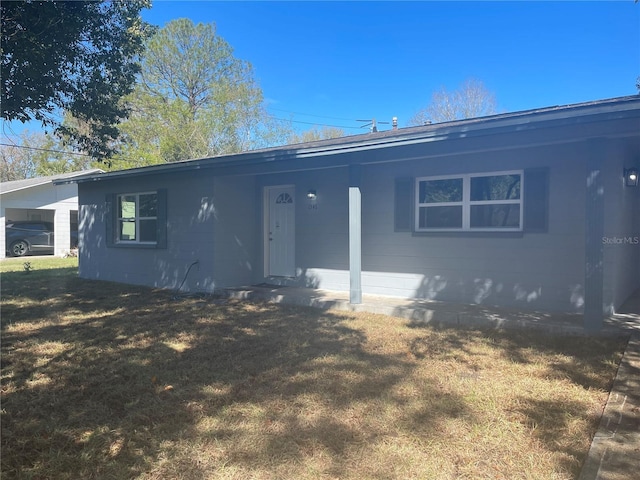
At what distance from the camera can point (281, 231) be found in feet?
30.4

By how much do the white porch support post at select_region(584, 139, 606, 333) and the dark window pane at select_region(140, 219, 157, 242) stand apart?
8.62 meters

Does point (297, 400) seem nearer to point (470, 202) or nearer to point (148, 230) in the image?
point (470, 202)

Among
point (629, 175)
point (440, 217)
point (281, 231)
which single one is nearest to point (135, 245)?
A: point (281, 231)

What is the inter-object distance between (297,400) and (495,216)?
4.76 metres

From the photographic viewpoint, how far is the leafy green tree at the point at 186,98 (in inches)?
1006

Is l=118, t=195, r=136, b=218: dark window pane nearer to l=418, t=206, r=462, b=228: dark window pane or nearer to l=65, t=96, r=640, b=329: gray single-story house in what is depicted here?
l=65, t=96, r=640, b=329: gray single-story house

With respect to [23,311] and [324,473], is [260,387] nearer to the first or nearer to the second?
[324,473]

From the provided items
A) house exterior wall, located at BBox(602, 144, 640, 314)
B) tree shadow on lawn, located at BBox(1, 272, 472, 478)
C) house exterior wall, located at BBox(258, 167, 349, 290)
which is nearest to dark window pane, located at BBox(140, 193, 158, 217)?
house exterior wall, located at BBox(258, 167, 349, 290)

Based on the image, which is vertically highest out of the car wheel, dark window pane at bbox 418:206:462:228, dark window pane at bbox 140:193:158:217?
dark window pane at bbox 140:193:158:217

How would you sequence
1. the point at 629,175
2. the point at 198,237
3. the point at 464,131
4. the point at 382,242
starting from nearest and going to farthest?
1. the point at 464,131
2. the point at 629,175
3. the point at 382,242
4. the point at 198,237

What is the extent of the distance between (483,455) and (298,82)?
26.8 m

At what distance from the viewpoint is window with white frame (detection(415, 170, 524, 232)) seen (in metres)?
6.61

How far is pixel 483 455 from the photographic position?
2668mm

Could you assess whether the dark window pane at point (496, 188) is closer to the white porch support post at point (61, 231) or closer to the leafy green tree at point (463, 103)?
the leafy green tree at point (463, 103)
